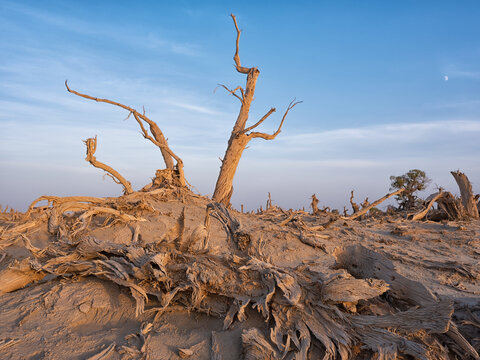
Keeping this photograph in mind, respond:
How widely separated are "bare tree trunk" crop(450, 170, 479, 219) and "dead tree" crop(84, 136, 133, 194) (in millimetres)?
8713

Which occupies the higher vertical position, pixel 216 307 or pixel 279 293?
pixel 279 293

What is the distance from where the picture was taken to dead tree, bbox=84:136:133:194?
7.20 m

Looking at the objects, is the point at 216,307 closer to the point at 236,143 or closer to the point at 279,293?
the point at 279,293

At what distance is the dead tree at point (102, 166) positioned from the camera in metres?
7.20

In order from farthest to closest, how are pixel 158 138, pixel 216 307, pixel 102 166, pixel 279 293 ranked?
pixel 158 138, pixel 102 166, pixel 216 307, pixel 279 293

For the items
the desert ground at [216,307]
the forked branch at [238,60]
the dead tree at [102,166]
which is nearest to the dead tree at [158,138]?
the dead tree at [102,166]

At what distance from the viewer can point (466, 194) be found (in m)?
10.1

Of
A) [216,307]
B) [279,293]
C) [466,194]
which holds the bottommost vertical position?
[216,307]

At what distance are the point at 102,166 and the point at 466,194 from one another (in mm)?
9446

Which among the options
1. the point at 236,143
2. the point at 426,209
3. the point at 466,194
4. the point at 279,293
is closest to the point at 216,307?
the point at 279,293

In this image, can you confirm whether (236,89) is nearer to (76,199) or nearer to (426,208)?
(76,199)

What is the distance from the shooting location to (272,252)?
19.8 feet

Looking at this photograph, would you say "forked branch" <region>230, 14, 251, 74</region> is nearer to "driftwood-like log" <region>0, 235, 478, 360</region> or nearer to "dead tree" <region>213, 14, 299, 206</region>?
A: "dead tree" <region>213, 14, 299, 206</region>

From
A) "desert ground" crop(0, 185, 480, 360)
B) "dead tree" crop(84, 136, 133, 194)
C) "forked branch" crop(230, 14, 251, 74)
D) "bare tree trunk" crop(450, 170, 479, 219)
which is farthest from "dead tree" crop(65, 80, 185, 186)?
"bare tree trunk" crop(450, 170, 479, 219)
